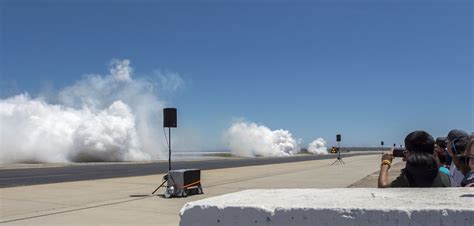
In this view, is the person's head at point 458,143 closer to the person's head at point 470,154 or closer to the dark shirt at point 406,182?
the person's head at point 470,154

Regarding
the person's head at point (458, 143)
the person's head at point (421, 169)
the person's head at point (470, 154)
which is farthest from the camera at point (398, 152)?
the person's head at point (458, 143)

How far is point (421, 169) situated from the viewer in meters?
4.25

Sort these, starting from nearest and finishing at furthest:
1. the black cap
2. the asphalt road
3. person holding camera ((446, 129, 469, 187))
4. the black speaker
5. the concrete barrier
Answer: the concrete barrier
person holding camera ((446, 129, 469, 187))
the black cap
the black speaker
the asphalt road

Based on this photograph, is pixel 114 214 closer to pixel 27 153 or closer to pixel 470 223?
pixel 470 223

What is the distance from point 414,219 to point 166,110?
13.7m

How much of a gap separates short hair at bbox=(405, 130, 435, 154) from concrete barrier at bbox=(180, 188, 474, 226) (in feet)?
1.55

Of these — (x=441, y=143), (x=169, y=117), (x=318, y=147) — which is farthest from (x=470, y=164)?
(x=318, y=147)

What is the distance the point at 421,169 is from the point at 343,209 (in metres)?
1.35

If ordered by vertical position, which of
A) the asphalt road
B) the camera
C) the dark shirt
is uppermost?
the camera

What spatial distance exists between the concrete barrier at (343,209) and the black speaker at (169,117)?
12.6 m

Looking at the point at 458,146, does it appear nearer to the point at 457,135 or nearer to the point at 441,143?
the point at 457,135

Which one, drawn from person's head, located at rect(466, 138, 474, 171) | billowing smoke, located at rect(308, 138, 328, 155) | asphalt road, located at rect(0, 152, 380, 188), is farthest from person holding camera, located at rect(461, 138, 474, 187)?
billowing smoke, located at rect(308, 138, 328, 155)

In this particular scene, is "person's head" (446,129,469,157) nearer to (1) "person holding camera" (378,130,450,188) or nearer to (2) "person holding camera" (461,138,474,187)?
(2) "person holding camera" (461,138,474,187)

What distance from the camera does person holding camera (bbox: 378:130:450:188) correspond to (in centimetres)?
422
